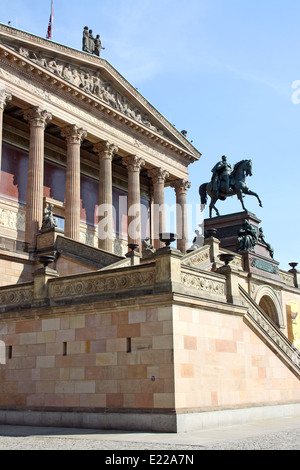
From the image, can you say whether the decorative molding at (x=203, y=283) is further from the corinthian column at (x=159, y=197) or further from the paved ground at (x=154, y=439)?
the corinthian column at (x=159, y=197)

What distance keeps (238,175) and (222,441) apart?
26.3m

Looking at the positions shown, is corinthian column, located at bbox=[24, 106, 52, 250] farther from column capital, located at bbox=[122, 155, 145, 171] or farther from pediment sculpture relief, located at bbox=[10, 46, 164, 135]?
column capital, located at bbox=[122, 155, 145, 171]

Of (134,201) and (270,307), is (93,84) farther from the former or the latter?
(270,307)

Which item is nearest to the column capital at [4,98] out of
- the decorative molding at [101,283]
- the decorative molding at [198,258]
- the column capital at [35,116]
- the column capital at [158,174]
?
the column capital at [35,116]

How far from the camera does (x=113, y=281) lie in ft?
59.4

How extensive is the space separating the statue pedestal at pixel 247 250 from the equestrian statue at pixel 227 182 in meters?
1.11

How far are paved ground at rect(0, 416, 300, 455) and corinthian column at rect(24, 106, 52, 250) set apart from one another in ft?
58.6

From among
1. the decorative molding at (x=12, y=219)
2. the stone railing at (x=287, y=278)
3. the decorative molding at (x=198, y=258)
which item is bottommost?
the decorative molding at (x=198, y=258)

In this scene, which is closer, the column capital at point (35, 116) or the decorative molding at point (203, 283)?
the decorative molding at point (203, 283)

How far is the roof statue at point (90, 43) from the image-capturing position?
4288 cm

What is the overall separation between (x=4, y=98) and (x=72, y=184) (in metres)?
7.03

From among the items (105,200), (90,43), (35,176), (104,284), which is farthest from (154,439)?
(90,43)

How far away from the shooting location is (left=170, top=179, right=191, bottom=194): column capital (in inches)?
1975

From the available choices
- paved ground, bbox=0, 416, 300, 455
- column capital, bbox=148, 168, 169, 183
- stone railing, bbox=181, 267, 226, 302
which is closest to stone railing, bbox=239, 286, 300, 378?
stone railing, bbox=181, 267, 226, 302
